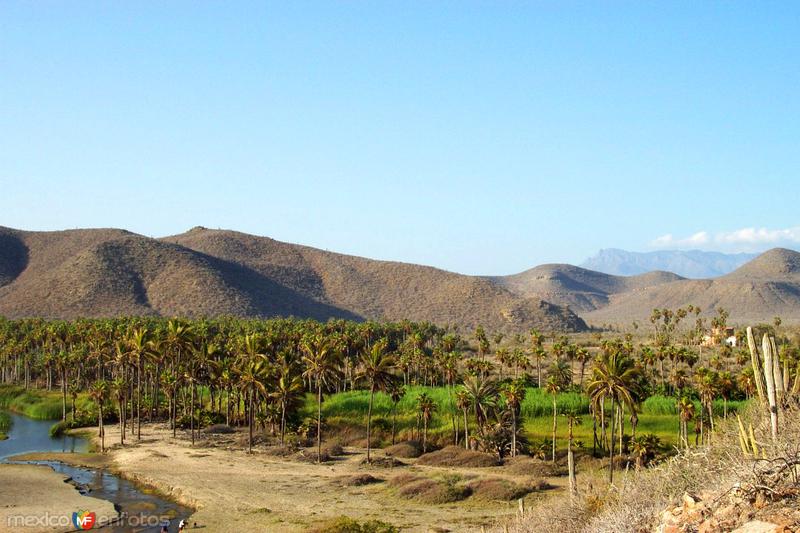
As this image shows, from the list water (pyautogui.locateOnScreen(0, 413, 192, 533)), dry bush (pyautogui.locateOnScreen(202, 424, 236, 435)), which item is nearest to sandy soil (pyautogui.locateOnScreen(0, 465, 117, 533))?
water (pyautogui.locateOnScreen(0, 413, 192, 533))

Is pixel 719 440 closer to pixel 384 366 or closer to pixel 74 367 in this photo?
pixel 384 366

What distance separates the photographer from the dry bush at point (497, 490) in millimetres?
51688

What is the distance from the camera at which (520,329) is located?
197 m

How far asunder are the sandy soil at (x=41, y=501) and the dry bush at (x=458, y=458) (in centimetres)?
2831

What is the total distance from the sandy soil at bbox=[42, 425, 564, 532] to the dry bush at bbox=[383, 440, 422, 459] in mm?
3573

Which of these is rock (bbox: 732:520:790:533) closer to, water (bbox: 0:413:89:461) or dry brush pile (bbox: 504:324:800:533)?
dry brush pile (bbox: 504:324:800:533)

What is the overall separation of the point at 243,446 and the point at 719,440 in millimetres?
58371

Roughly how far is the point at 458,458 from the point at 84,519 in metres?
32.2

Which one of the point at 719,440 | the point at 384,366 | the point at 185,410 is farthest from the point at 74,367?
the point at 719,440

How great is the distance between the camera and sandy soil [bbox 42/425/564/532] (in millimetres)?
46250

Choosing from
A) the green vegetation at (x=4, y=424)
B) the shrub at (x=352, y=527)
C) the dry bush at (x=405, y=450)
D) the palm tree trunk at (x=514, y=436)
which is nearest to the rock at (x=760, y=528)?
the shrub at (x=352, y=527)

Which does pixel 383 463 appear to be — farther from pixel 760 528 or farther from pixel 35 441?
pixel 760 528

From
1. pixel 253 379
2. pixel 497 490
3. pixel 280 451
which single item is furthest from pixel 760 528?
pixel 280 451

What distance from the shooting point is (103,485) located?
187 feet
